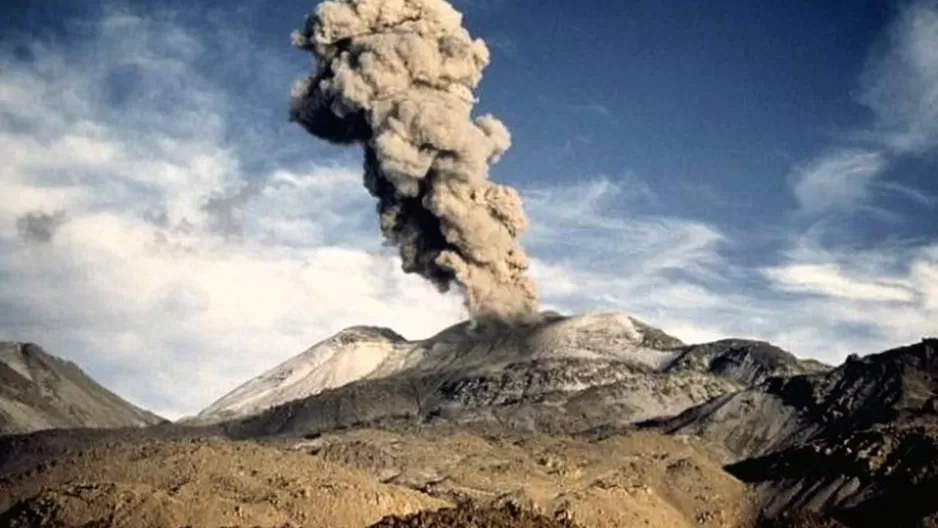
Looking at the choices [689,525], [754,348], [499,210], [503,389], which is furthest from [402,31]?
[754,348]

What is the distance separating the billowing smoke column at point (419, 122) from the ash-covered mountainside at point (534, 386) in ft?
71.9

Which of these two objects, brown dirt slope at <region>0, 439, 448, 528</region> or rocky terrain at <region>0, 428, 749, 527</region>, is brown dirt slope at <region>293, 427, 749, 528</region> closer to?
rocky terrain at <region>0, 428, 749, 527</region>

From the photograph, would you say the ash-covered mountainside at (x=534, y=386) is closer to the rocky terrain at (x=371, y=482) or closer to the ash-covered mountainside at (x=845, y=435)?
the ash-covered mountainside at (x=845, y=435)

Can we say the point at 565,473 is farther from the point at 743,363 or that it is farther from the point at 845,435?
the point at 743,363

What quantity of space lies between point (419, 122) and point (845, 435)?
186 ft

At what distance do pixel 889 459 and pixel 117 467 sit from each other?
67.0 meters

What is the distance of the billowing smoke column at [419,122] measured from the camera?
473 ft

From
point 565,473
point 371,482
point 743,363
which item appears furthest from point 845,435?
point 743,363

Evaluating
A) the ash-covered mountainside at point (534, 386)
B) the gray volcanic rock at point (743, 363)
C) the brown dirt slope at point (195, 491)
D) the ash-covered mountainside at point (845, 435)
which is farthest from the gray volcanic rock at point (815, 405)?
the brown dirt slope at point (195, 491)

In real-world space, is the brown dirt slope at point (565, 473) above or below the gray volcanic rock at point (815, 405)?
below

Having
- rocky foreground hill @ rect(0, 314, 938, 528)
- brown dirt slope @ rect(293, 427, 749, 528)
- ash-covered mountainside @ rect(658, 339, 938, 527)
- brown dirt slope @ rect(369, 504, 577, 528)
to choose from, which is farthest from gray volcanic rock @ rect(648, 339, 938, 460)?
brown dirt slope @ rect(369, 504, 577, 528)

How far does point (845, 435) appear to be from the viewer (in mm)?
125250

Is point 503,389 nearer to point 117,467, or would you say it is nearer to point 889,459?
point 889,459

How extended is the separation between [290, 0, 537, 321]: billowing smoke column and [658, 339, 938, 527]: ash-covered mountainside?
33.7 m
